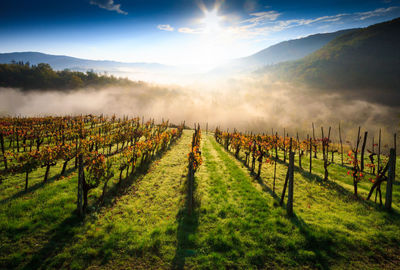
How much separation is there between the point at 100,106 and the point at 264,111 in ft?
612

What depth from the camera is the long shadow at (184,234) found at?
8.40 meters

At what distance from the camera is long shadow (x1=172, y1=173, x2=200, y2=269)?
8.40 metres

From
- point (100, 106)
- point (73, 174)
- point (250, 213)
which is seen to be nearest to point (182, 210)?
point (250, 213)

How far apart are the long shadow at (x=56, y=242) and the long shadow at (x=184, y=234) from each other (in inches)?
240

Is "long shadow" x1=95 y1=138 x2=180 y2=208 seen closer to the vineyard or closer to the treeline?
the vineyard

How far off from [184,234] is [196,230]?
31.5 inches

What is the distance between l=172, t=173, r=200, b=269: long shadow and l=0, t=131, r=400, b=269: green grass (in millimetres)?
53

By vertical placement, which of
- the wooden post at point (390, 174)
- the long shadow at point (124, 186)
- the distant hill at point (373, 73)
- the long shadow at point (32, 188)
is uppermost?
the distant hill at point (373, 73)

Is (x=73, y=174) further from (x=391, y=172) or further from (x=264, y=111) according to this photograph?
(x=264, y=111)

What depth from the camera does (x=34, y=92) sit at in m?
142

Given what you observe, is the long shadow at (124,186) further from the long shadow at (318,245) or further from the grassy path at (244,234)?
the long shadow at (318,245)

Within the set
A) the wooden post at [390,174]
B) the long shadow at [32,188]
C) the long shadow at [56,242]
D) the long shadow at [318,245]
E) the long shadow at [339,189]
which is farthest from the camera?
the long shadow at [339,189]

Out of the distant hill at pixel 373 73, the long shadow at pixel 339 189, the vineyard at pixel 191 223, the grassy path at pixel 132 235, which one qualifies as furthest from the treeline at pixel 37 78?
the distant hill at pixel 373 73

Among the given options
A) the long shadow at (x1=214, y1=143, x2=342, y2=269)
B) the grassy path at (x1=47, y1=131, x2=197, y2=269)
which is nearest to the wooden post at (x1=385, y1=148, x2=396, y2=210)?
the long shadow at (x1=214, y1=143, x2=342, y2=269)
